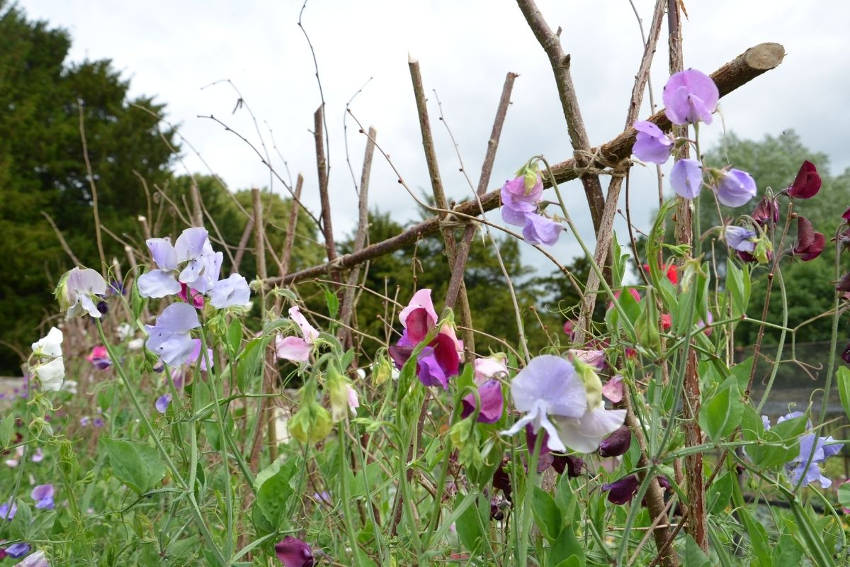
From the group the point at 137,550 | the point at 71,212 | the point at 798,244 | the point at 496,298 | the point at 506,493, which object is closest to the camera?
the point at 506,493

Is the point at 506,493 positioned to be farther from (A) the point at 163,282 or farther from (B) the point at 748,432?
(A) the point at 163,282

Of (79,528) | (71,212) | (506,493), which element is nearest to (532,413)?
(506,493)

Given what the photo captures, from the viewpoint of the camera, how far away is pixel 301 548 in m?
0.74

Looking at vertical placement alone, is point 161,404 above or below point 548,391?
below

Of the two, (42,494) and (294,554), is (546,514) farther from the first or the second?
(42,494)

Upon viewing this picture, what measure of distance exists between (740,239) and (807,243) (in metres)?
0.23

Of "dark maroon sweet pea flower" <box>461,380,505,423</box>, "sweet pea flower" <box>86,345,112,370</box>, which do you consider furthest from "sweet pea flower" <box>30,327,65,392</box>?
"sweet pea flower" <box>86,345,112,370</box>

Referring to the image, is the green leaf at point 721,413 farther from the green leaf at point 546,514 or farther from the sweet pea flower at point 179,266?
the sweet pea flower at point 179,266

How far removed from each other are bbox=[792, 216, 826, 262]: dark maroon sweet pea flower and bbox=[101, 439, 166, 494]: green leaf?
804mm

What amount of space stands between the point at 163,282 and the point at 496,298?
10.4 m

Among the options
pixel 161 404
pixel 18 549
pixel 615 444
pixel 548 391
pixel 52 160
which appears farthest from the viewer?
pixel 52 160

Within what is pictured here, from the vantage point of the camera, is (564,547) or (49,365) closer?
(564,547)

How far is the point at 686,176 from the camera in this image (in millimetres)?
637

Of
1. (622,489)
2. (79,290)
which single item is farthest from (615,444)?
(79,290)
